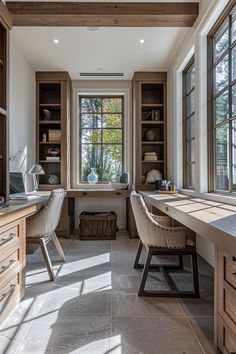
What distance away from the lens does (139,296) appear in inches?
95.7

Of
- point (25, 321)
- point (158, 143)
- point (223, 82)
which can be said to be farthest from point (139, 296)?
point (158, 143)

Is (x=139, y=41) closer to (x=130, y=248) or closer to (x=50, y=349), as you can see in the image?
(x=130, y=248)

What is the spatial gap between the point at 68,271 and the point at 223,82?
2.53 meters

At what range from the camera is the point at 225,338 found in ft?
5.10

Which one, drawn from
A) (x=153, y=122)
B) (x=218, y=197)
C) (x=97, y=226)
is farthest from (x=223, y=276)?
(x=153, y=122)

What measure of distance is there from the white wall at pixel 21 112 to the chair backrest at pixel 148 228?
203cm

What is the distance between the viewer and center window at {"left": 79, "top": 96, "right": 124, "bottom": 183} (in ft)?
18.1

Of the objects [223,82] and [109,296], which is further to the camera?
[223,82]

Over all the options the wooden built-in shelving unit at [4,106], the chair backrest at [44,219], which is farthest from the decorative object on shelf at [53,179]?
the wooden built-in shelving unit at [4,106]

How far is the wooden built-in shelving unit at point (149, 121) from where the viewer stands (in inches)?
194

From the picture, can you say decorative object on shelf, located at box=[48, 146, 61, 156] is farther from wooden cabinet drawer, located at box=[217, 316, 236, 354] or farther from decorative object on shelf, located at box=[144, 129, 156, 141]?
wooden cabinet drawer, located at box=[217, 316, 236, 354]

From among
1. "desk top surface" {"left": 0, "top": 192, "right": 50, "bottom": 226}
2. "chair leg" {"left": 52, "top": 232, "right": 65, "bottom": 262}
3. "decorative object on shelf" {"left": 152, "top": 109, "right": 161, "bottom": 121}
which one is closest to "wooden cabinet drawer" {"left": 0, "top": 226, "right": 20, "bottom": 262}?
"desk top surface" {"left": 0, "top": 192, "right": 50, "bottom": 226}

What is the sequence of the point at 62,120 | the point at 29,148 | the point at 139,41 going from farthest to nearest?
1. the point at 62,120
2. the point at 29,148
3. the point at 139,41

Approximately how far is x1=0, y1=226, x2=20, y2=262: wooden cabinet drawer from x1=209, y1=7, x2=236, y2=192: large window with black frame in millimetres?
1925
